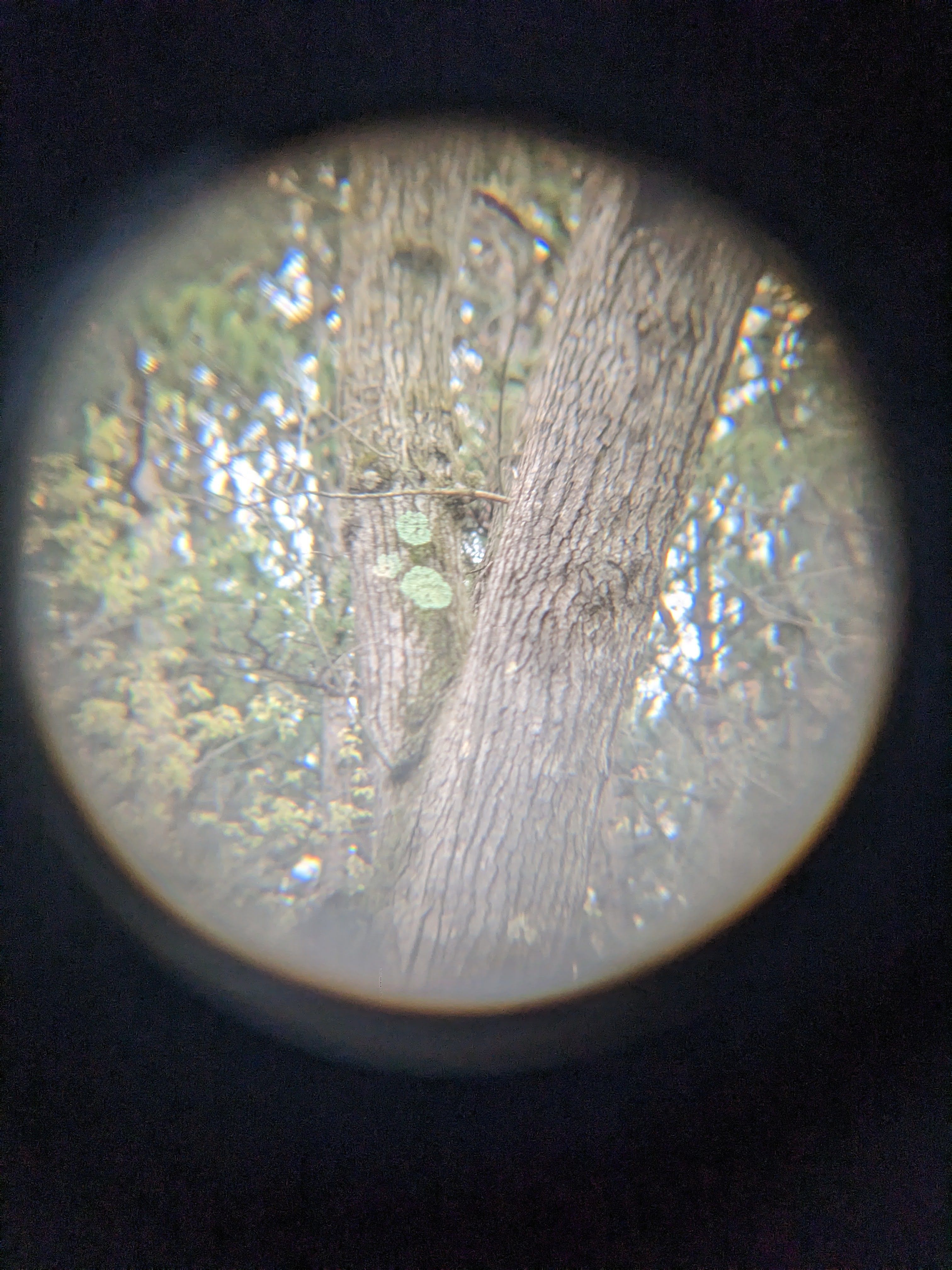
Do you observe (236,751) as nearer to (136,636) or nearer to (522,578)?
(136,636)

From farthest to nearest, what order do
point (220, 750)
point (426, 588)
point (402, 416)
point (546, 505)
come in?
point (220, 750) → point (426, 588) → point (402, 416) → point (546, 505)

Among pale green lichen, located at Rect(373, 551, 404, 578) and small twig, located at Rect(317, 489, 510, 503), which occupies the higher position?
small twig, located at Rect(317, 489, 510, 503)

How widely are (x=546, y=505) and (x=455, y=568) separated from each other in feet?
1.41

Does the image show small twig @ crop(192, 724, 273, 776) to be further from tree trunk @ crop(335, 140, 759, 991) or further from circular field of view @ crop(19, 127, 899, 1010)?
tree trunk @ crop(335, 140, 759, 991)

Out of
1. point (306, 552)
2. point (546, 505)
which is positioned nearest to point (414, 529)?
point (546, 505)

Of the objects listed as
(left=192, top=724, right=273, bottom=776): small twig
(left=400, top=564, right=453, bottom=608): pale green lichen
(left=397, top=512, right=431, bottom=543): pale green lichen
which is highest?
(left=397, top=512, right=431, bottom=543): pale green lichen

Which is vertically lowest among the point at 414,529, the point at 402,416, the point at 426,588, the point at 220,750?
the point at 220,750

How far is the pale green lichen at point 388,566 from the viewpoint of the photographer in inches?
62.9

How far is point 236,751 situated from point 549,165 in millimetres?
2140

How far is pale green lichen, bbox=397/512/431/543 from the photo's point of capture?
5.06ft

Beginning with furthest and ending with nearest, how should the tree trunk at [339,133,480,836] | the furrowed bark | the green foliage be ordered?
the green foliage → the tree trunk at [339,133,480,836] → the furrowed bark

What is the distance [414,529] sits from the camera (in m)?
1.55

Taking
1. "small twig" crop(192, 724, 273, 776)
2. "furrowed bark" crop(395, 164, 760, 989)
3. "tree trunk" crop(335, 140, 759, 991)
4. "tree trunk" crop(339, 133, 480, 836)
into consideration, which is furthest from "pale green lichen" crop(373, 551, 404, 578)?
"small twig" crop(192, 724, 273, 776)

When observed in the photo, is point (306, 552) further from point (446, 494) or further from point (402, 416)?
point (446, 494)
